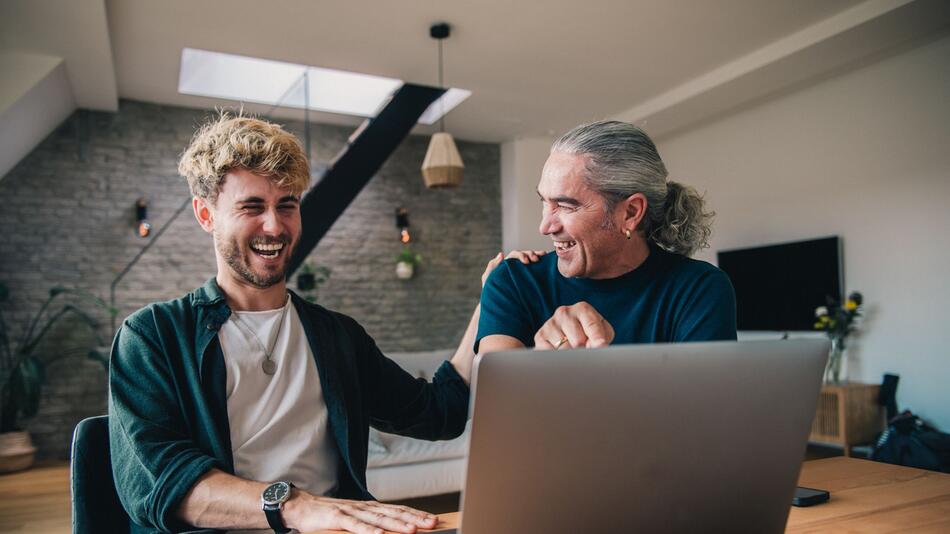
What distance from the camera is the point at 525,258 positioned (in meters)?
1.56

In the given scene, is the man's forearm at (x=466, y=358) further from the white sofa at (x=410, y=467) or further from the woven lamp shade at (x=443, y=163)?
the woven lamp shade at (x=443, y=163)

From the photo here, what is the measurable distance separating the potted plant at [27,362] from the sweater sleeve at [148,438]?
15.3 feet

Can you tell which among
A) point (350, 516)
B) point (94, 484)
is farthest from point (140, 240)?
point (350, 516)

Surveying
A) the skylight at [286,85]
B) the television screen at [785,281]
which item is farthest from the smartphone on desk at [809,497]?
the skylight at [286,85]

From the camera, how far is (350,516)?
946mm

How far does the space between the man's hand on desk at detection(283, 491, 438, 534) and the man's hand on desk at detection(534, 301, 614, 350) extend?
1.00 feet

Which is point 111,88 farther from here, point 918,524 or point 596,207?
point 918,524

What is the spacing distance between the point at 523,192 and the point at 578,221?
593 cm

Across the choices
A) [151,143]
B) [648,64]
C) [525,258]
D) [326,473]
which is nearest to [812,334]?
[648,64]

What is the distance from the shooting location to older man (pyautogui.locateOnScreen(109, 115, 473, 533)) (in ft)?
3.61

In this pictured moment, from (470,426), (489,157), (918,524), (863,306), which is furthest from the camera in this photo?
(489,157)

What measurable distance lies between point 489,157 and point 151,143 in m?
3.37

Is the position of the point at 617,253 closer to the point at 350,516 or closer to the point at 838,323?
the point at 350,516

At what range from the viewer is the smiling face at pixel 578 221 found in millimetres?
1403
